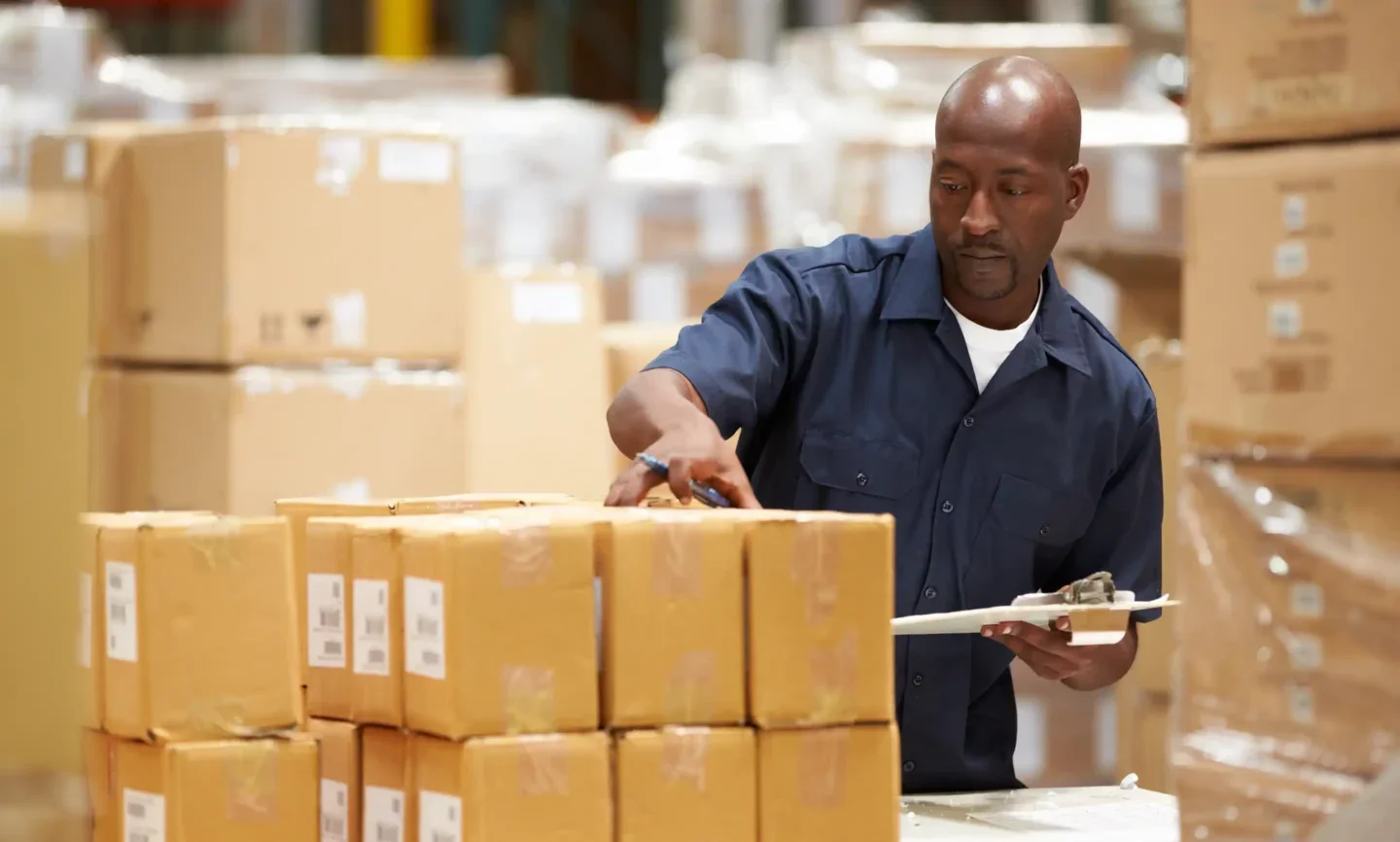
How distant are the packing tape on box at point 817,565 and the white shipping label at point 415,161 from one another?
2.20 metres

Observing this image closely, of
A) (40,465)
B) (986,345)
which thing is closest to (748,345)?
(986,345)

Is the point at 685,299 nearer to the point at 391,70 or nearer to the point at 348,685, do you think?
the point at 391,70

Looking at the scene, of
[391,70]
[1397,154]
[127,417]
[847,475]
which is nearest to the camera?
[1397,154]

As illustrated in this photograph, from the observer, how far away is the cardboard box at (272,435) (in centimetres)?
390

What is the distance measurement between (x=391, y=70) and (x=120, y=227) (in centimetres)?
262

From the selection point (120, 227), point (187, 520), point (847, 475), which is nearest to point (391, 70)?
point (120, 227)

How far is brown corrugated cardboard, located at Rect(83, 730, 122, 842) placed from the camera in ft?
6.90

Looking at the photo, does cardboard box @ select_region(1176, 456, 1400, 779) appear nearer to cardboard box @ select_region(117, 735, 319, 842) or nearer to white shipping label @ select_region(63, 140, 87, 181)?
cardboard box @ select_region(117, 735, 319, 842)

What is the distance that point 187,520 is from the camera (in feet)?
6.97

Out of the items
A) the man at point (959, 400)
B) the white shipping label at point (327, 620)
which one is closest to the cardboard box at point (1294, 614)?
the man at point (959, 400)

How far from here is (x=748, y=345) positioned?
2686mm

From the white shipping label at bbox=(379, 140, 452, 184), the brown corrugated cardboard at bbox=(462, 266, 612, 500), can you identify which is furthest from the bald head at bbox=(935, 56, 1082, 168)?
the brown corrugated cardboard at bbox=(462, 266, 612, 500)

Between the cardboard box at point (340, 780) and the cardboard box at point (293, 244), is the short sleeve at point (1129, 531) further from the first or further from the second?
the cardboard box at point (293, 244)

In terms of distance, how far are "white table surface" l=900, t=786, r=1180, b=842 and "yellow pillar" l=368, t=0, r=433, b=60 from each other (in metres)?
8.47
